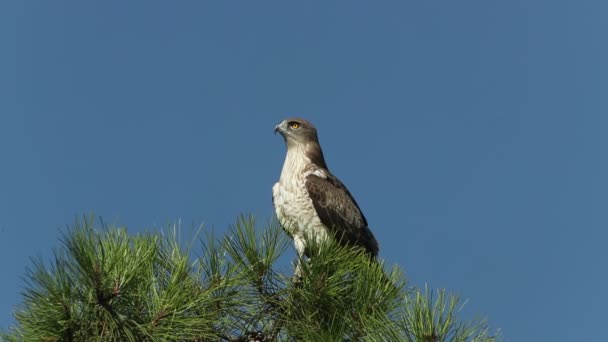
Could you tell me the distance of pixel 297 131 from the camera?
406 inches

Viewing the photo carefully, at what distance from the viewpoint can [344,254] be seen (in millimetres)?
6918

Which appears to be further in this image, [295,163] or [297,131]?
[297,131]

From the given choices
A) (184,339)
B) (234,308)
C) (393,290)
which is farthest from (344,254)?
(184,339)

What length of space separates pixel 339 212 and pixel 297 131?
128cm

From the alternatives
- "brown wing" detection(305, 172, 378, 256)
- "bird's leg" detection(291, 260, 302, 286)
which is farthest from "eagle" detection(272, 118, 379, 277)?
"bird's leg" detection(291, 260, 302, 286)

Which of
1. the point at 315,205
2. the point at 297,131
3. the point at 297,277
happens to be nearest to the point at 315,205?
the point at 315,205

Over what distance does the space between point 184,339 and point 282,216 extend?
3660 mm

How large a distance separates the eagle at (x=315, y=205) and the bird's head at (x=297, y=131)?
13 centimetres

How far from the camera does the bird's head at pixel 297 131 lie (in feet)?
33.7

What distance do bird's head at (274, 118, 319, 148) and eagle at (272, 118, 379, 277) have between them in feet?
0.42

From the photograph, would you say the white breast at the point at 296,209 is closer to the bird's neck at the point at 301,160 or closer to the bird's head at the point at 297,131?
the bird's neck at the point at 301,160

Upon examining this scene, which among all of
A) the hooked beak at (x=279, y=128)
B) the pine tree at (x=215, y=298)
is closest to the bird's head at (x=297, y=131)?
the hooked beak at (x=279, y=128)

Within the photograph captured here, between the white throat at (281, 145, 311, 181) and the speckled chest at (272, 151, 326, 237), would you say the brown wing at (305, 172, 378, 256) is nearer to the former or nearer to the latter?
the speckled chest at (272, 151, 326, 237)

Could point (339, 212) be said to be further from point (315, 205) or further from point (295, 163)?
point (295, 163)
